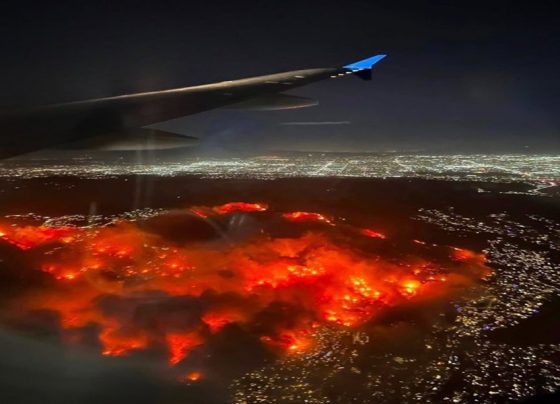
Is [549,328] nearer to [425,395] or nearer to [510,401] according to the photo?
[510,401]

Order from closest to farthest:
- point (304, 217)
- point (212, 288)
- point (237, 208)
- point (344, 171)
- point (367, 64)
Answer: point (367, 64) < point (212, 288) < point (304, 217) < point (237, 208) < point (344, 171)

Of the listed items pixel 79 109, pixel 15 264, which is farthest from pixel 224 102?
pixel 15 264

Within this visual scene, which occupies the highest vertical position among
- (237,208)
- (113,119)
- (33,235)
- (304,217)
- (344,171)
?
(113,119)

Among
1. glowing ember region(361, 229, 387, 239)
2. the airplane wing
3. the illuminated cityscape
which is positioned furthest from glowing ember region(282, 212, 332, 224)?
the illuminated cityscape

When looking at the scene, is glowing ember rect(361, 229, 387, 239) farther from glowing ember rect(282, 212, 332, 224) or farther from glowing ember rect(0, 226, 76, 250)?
glowing ember rect(0, 226, 76, 250)

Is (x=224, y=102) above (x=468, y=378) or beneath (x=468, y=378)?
above

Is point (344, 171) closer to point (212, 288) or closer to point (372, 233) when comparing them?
point (372, 233)

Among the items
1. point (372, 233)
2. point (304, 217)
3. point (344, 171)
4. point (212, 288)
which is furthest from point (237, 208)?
point (344, 171)

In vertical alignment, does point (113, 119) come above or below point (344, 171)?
above

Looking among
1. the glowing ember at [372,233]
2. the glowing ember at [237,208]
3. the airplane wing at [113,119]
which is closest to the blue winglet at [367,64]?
the airplane wing at [113,119]
